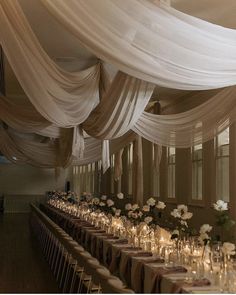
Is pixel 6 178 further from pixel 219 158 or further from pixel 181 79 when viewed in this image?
pixel 181 79

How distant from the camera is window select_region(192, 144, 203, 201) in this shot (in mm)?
12531

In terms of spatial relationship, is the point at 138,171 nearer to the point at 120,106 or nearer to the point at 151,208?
the point at 151,208

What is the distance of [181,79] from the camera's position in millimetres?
3836

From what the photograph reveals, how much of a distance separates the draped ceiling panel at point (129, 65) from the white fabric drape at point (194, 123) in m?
0.01

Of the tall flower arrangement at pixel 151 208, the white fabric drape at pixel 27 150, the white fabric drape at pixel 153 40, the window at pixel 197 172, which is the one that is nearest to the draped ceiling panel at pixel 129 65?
the white fabric drape at pixel 153 40

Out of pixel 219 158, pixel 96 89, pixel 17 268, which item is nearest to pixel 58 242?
pixel 17 268

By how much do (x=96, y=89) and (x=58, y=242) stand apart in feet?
10.9

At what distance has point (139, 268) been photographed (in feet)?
17.4

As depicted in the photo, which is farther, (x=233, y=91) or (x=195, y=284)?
(x=233, y=91)

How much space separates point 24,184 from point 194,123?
64.0 feet

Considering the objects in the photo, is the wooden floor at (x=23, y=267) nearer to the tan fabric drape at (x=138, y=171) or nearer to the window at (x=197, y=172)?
the tan fabric drape at (x=138, y=171)

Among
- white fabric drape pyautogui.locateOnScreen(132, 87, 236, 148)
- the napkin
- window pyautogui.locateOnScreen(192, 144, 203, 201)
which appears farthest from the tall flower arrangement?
window pyautogui.locateOnScreen(192, 144, 203, 201)

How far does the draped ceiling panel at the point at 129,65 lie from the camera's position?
Result: 3.41m

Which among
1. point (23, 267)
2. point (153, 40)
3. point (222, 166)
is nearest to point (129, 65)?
point (153, 40)
